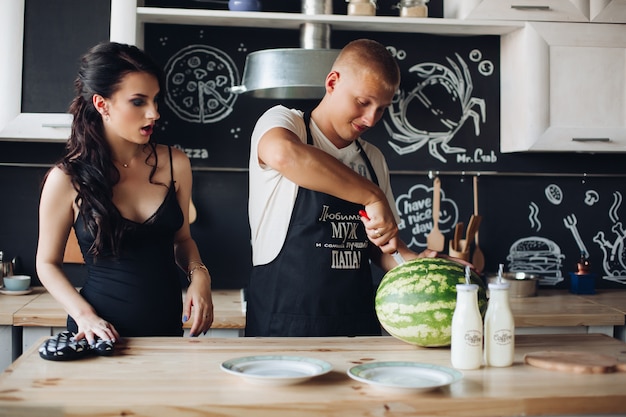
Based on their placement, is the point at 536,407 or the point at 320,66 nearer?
the point at 536,407

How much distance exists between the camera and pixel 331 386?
58.5 inches

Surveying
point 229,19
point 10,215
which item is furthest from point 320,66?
point 10,215

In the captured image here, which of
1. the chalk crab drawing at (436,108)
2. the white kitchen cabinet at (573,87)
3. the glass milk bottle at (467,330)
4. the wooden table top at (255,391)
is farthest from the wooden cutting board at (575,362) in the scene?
the chalk crab drawing at (436,108)

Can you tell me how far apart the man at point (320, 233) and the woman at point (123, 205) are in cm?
21

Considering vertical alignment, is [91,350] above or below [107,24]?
below

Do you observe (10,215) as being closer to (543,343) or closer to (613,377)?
(543,343)

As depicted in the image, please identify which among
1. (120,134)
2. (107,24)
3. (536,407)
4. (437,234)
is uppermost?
(107,24)

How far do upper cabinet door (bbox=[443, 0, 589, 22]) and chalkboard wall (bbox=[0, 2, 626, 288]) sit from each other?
1.22ft

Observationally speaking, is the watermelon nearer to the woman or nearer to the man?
the man

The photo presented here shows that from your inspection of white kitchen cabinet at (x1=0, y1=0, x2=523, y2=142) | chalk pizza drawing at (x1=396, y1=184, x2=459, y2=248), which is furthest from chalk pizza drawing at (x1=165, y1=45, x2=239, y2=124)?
chalk pizza drawing at (x1=396, y1=184, x2=459, y2=248)

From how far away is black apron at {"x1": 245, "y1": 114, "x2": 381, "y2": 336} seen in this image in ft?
7.27

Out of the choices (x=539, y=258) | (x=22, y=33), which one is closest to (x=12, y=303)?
(x=22, y=33)

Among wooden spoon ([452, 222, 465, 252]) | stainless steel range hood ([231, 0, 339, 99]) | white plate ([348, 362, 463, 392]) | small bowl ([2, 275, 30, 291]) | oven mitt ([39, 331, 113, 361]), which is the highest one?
stainless steel range hood ([231, 0, 339, 99])

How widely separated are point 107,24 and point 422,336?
6.58 ft
